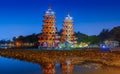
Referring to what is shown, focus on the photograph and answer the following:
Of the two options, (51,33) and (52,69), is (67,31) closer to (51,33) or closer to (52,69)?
(51,33)

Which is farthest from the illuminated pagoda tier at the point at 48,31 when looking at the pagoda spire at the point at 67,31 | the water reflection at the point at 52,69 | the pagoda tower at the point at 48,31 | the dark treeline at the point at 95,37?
the water reflection at the point at 52,69

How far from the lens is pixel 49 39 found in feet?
409

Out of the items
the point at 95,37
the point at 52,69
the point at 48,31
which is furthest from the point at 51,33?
the point at 52,69

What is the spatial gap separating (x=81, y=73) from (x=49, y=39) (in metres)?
92.1

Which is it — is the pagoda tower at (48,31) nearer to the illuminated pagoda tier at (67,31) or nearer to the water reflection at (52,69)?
the illuminated pagoda tier at (67,31)

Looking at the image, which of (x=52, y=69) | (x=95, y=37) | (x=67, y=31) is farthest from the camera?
(x=95, y=37)

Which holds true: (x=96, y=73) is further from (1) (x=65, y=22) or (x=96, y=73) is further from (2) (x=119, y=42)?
(2) (x=119, y=42)

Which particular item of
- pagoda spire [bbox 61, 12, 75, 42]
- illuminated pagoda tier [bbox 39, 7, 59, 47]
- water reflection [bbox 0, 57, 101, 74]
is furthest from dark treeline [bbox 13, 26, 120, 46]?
water reflection [bbox 0, 57, 101, 74]

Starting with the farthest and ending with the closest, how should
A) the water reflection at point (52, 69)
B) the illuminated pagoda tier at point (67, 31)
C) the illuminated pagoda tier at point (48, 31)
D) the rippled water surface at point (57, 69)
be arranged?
the illuminated pagoda tier at point (67, 31), the illuminated pagoda tier at point (48, 31), the water reflection at point (52, 69), the rippled water surface at point (57, 69)

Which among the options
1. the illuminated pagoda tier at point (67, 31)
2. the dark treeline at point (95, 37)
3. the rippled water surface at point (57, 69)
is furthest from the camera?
the dark treeline at point (95, 37)

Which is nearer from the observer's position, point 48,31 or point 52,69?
point 52,69

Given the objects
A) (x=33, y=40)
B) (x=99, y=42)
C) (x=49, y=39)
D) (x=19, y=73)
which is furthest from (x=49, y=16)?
(x=19, y=73)

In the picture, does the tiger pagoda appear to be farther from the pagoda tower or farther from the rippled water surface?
the rippled water surface

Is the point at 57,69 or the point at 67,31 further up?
the point at 67,31
